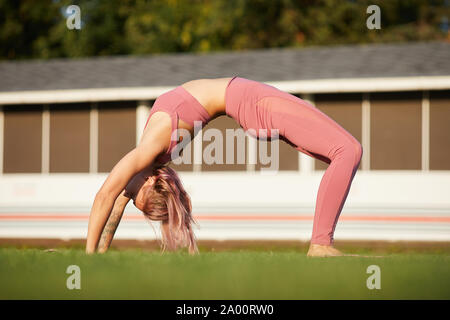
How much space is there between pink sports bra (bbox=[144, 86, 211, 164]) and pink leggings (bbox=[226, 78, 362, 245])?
177mm

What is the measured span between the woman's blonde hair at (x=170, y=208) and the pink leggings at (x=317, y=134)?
0.59 m

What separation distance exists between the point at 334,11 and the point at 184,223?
2523 cm

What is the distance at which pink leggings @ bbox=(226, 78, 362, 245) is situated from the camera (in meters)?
4.11

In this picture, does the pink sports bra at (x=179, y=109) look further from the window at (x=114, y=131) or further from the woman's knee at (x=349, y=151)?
the window at (x=114, y=131)

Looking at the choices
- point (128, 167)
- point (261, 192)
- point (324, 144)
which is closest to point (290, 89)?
point (261, 192)

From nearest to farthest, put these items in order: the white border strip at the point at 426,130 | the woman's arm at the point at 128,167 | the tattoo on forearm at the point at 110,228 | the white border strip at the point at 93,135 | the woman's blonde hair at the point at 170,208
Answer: the woman's arm at the point at 128,167, the woman's blonde hair at the point at 170,208, the tattoo on forearm at the point at 110,228, the white border strip at the point at 426,130, the white border strip at the point at 93,135

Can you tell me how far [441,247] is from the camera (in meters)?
13.9

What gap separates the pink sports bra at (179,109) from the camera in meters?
4.04

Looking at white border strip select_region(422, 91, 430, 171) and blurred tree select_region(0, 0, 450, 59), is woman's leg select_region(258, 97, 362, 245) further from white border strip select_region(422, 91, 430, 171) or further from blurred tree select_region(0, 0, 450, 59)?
blurred tree select_region(0, 0, 450, 59)

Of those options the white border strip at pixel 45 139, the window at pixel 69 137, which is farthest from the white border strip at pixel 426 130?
the white border strip at pixel 45 139

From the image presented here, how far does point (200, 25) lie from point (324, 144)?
88.5 ft

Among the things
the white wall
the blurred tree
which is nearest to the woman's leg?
the white wall

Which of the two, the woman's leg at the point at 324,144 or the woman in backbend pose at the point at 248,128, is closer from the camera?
the woman in backbend pose at the point at 248,128
